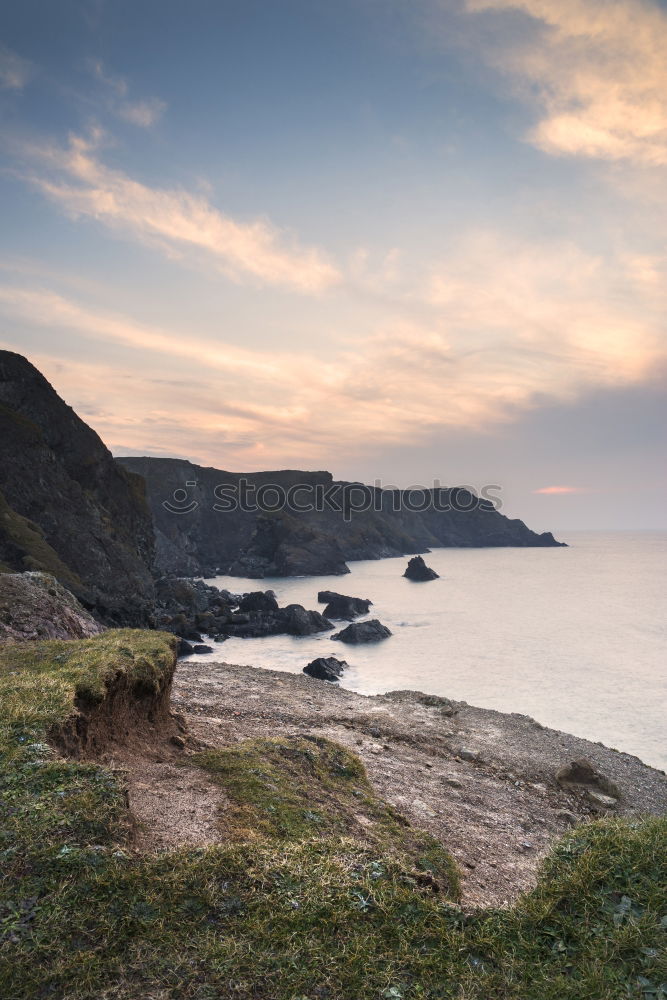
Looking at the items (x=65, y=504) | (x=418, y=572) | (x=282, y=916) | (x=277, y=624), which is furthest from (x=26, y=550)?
(x=418, y=572)

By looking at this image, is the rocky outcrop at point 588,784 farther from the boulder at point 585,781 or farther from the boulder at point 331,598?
the boulder at point 331,598

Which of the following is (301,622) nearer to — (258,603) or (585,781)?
(258,603)

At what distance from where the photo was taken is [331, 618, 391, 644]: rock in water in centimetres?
4722

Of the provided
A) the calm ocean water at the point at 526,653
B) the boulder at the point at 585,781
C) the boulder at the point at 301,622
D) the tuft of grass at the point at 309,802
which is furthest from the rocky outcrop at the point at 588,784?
the boulder at the point at 301,622

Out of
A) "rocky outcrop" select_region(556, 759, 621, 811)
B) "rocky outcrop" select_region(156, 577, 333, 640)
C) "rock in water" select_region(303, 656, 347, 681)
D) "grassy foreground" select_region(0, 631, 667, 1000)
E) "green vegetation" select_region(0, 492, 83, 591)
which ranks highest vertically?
"grassy foreground" select_region(0, 631, 667, 1000)

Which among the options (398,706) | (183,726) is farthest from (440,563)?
(183,726)

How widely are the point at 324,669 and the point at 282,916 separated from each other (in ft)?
100

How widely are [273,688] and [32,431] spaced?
42.5m

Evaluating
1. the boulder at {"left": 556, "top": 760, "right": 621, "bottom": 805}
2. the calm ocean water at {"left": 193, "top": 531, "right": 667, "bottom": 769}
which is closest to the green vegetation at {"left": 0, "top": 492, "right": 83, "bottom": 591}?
the calm ocean water at {"left": 193, "top": 531, "right": 667, "bottom": 769}

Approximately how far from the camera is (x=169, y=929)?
4.54m

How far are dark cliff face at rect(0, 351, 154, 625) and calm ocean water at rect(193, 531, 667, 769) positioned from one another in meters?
13.1

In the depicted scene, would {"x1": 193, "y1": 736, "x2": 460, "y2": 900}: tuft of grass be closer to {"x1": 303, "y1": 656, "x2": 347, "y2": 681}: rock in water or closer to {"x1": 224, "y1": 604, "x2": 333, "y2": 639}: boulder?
{"x1": 303, "y1": 656, "x2": 347, "y2": 681}: rock in water

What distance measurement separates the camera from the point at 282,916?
4.76 meters

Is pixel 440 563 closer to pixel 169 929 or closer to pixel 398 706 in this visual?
pixel 398 706
